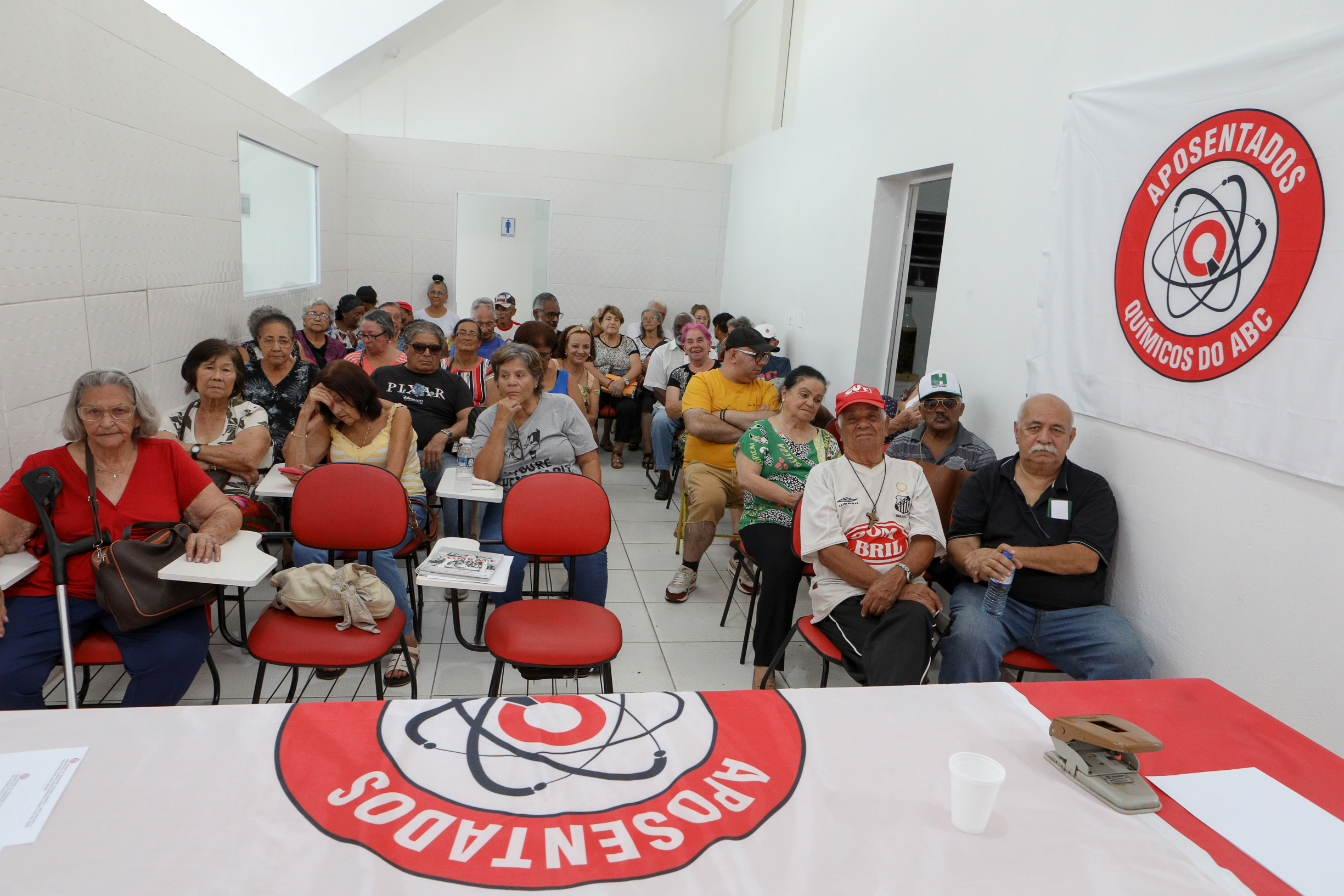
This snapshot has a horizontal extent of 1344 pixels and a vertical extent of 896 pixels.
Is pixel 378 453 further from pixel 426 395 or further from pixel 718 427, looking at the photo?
pixel 718 427

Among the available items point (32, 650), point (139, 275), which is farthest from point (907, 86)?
point (32, 650)

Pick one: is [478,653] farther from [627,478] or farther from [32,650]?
[627,478]

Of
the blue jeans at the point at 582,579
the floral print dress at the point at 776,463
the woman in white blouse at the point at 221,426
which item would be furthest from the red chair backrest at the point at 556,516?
the woman in white blouse at the point at 221,426

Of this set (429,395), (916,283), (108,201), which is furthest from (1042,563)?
(108,201)

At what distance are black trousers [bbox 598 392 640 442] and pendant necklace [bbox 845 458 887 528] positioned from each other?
3.94 meters

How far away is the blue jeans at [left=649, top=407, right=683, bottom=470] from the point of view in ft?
19.7

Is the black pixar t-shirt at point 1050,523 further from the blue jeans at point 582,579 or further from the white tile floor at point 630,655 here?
the blue jeans at point 582,579

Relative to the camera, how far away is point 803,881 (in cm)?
121

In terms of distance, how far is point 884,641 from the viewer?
2617 millimetres

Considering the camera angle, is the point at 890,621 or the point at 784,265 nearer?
the point at 890,621

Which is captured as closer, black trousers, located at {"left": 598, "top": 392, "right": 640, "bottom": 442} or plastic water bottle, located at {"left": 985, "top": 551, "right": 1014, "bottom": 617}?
plastic water bottle, located at {"left": 985, "top": 551, "right": 1014, "bottom": 617}

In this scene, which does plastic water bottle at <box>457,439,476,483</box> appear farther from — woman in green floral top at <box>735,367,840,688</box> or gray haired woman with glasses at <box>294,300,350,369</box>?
gray haired woman with glasses at <box>294,300,350,369</box>

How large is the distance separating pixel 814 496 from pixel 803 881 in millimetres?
1803

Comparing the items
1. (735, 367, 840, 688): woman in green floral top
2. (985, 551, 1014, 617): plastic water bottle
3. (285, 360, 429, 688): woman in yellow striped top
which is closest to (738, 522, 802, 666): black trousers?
(735, 367, 840, 688): woman in green floral top
